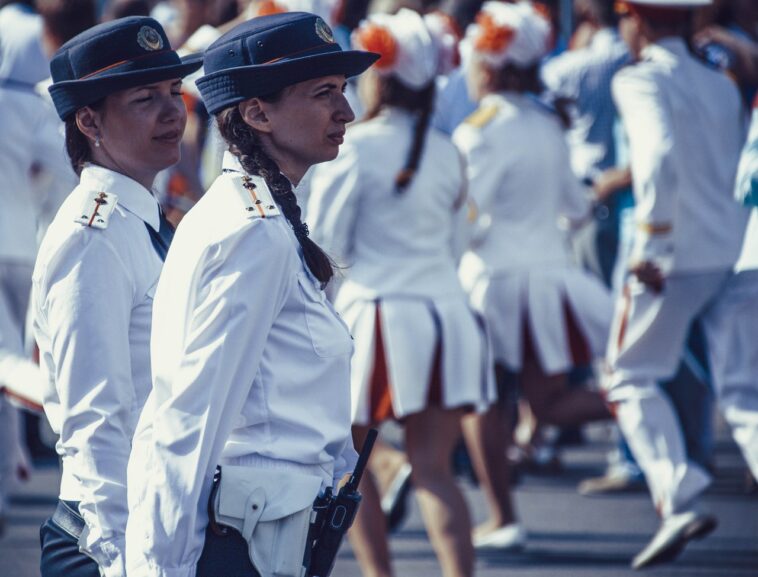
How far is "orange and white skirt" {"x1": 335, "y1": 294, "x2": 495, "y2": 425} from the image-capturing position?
5.28m

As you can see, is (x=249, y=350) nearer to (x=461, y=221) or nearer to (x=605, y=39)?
(x=461, y=221)

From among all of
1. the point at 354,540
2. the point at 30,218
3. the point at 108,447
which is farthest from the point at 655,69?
the point at 108,447

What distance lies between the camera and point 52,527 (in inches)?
122

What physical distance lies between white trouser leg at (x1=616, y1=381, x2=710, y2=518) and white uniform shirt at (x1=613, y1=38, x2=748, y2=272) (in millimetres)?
530

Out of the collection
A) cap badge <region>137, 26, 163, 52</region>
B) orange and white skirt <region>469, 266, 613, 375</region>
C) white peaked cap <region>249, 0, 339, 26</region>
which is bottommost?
orange and white skirt <region>469, 266, 613, 375</region>

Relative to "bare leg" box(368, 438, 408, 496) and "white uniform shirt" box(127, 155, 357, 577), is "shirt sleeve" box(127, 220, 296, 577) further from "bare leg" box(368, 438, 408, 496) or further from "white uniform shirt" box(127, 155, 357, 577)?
"bare leg" box(368, 438, 408, 496)

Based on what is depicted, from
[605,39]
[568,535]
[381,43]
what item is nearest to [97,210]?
[381,43]

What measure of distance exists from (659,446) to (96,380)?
3.26 meters

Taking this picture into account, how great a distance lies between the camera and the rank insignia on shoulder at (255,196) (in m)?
2.63

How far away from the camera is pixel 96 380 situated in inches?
117

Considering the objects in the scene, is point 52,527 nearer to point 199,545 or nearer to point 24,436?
point 199,545

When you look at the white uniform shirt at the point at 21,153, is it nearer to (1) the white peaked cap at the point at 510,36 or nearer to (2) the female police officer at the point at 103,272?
(1) the white peaked cap at the point at 510,36

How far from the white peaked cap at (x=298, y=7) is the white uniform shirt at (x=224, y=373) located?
2.86 metres

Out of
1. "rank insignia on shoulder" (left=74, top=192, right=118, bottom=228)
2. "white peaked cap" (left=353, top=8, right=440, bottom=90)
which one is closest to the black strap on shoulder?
"rank insignia on shoulder" (left=74, top=192, right=118, bottom=228)
